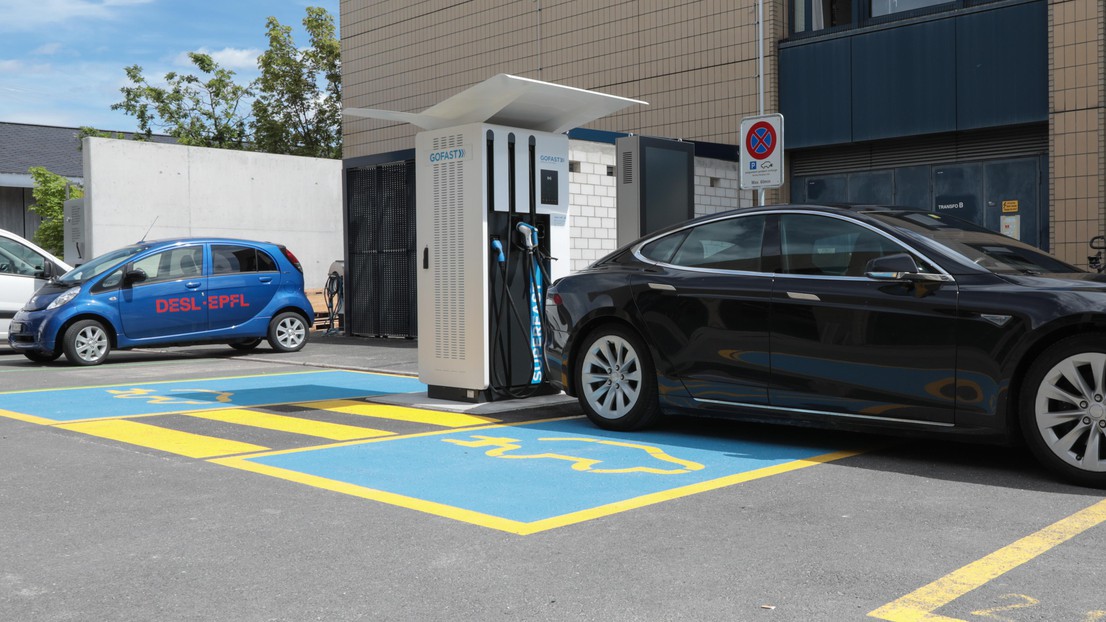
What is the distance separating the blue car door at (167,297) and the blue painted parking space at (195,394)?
8.90ft

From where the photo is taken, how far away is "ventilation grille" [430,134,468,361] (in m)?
9.20

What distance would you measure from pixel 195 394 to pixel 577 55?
→ 11812mm

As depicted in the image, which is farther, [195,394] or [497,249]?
[195,394]

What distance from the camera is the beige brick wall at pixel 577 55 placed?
1752cm

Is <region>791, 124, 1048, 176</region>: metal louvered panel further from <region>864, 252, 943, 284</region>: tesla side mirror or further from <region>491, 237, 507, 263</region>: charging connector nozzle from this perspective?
<region>864, 252, 943, 284</region>: tesla side mirror

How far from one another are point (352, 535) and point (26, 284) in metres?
13.0

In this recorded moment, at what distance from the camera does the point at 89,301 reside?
14.0 metres

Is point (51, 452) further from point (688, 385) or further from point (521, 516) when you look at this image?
point (688, 385)

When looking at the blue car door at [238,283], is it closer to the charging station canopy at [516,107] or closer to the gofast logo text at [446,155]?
the charging station canopy at [516,107]

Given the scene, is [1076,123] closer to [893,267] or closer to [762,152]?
[762,152]

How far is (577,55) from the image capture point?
66.4 ft

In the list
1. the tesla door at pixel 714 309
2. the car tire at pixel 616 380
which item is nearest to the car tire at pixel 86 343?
the car tire at pixel 616 380

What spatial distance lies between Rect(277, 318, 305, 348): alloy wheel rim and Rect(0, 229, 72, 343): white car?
11.4 ft

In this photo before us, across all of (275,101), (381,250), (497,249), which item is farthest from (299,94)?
(497,249)
